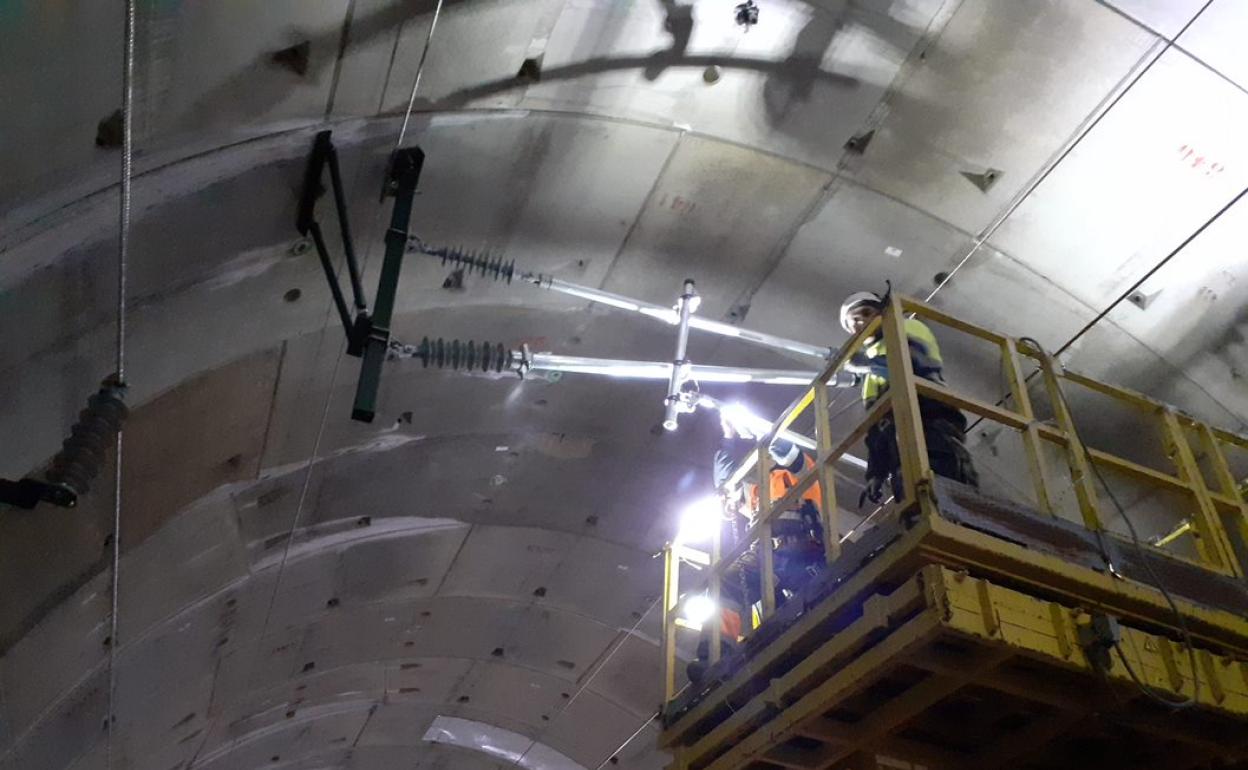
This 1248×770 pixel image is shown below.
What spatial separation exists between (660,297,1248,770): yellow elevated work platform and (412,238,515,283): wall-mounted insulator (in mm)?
2545

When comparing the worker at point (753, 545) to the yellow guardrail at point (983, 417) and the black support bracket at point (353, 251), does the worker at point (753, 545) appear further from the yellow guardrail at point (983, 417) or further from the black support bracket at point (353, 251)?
the black support bracket at point (353, 251)

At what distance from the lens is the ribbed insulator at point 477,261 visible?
676 cm

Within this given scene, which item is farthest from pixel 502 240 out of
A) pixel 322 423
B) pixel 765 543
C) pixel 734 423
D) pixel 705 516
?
pixel 705 516

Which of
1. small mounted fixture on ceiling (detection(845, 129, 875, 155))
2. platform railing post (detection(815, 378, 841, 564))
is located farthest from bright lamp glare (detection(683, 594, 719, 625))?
small mounted fixture on ceiling (detection(845, 129, 875, 155))

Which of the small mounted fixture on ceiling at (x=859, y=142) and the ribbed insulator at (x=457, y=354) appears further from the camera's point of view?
the small mounted fixture on ceiling at (x=859, y=142)

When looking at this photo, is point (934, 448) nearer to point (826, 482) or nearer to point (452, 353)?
point (826, 482)

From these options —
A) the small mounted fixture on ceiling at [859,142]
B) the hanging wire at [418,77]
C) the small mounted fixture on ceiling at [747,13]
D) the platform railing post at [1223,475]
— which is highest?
the small mounted fixture on ceiling at [859,142]

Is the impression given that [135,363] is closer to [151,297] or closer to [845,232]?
[151,297]

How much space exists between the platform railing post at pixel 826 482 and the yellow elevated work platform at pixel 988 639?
2cm

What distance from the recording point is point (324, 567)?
10172 mm

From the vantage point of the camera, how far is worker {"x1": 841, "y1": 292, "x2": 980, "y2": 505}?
17.5ft

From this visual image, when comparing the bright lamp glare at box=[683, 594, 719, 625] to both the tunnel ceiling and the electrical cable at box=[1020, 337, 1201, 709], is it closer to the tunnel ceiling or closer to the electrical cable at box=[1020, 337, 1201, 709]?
the tunnel ceiling

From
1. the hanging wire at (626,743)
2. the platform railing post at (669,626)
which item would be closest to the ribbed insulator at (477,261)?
the platform railing post at (669,626)

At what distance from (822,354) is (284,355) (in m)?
4.21
